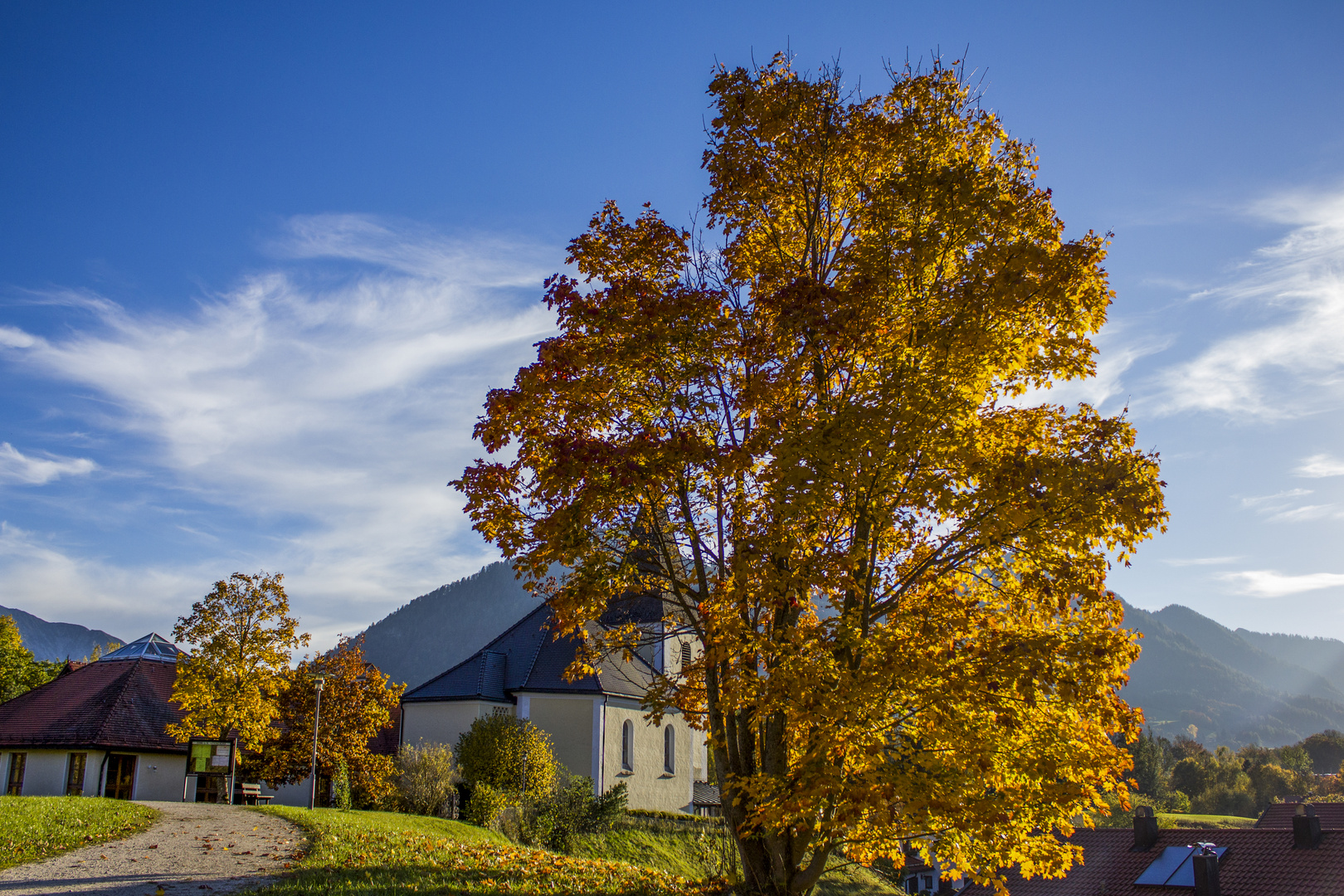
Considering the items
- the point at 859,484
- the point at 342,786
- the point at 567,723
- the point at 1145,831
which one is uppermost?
the point at 859,484

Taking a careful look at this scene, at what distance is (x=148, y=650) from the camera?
3741 cm

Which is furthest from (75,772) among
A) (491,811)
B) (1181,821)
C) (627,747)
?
(1181,821)

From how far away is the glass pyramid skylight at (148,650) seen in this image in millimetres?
36906

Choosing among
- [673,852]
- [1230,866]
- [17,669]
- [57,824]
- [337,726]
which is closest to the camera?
[57,824]

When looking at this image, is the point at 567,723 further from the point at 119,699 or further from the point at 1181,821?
the point at 1181,821

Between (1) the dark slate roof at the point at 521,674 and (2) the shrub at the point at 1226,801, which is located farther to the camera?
(2) the shrub at the point at 1226,801

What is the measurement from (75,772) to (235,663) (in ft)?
36.2

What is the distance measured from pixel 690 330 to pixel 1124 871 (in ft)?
87.3

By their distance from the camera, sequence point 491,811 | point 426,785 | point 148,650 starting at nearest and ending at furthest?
point 491,811
point 426,785
point 148,650

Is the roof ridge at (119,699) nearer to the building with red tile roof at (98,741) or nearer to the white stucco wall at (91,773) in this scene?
the building with red tile roof at (98,741)

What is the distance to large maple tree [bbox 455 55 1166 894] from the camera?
7652mm

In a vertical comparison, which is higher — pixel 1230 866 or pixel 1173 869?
pixel 1230 866

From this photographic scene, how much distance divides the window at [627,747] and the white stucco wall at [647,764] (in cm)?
13

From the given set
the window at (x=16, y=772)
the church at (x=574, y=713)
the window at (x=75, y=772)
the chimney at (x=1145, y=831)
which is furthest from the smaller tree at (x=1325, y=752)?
the window at (x=16, y=772)
